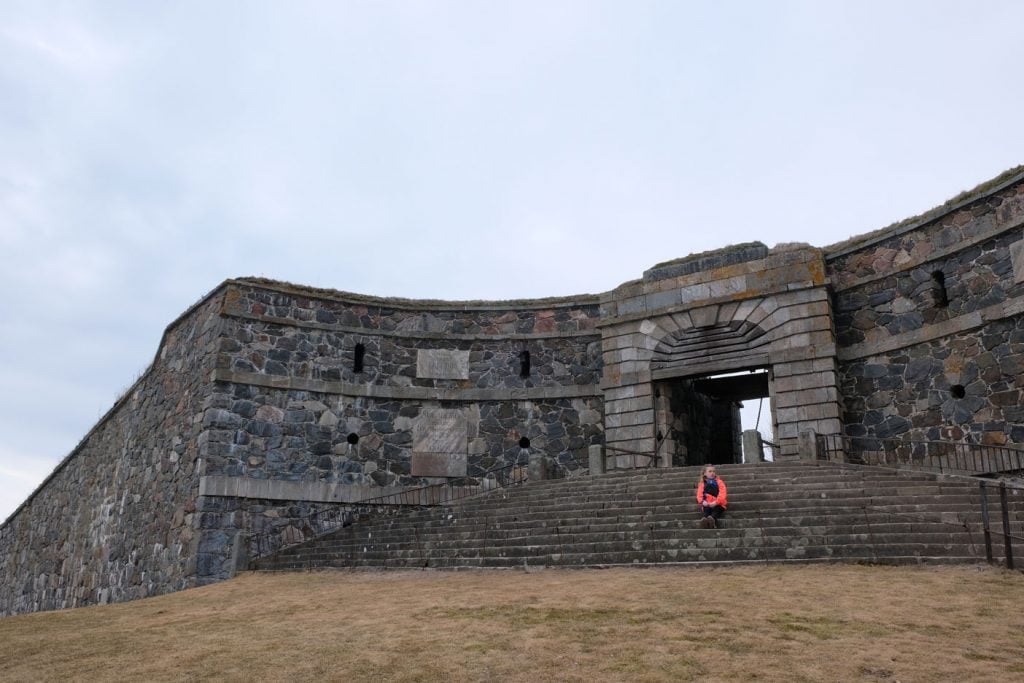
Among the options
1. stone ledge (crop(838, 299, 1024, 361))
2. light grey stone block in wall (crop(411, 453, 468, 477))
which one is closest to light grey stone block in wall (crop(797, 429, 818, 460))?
stone ledge (crop(838, 299, 1024, 361))

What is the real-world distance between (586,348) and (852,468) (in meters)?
7.40

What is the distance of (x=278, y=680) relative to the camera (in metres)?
6.63

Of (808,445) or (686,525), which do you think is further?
(808,445)

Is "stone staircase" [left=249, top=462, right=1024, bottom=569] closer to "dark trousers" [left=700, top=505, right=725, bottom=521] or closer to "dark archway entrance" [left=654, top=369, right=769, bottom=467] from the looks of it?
"dark trousers" [left=700, top=505, right=725, bottom=521]

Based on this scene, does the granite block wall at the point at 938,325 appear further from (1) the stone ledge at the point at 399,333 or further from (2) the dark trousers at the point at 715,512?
(1) the stone ledge at the point at 399,333

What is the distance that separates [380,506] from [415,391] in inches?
106

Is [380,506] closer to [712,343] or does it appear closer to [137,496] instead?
[137,496]

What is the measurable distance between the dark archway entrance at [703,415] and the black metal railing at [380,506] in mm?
3285

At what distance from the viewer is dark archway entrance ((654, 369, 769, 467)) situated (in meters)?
18.7

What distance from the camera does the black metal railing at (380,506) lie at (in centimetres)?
1697

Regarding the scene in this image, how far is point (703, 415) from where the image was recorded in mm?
20906

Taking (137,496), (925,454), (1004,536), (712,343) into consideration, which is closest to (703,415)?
(712,343)

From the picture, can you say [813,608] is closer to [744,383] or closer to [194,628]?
[194,628]

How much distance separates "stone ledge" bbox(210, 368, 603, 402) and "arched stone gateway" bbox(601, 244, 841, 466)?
0.99 m
